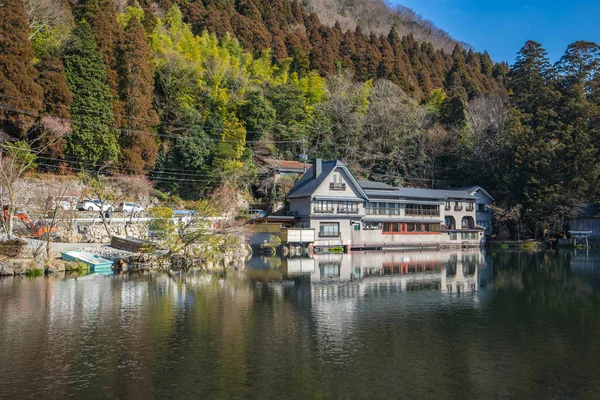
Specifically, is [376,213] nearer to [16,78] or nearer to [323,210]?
[323,210]

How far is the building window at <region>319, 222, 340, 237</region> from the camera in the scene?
41.2 meters

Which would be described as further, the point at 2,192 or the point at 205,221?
the point at 205,221

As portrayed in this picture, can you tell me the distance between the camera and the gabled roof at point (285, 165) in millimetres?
45781

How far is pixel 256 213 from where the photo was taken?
1709 inches

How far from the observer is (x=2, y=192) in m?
25.9

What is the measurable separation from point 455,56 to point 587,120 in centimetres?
3899

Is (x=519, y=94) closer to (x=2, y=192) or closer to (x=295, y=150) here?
(x=295, y=150)

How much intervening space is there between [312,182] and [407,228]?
1000cm

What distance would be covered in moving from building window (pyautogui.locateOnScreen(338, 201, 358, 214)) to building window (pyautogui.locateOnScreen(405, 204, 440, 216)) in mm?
5743

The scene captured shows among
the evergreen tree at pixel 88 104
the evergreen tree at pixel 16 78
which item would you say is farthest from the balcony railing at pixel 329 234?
the evergreen tree at pixel 16 78

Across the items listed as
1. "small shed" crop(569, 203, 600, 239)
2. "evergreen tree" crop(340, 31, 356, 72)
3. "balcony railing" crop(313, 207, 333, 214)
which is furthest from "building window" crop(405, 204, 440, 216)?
"evergreen tree" crop(340, 31, 356, 72)

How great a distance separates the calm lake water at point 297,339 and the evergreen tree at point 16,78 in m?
14.4

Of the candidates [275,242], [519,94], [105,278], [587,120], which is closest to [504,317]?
[105,278]

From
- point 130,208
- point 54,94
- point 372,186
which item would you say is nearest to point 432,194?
point 372,186
